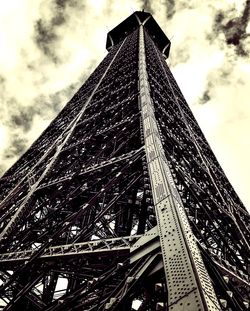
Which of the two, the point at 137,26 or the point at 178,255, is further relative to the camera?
the point at 137,26

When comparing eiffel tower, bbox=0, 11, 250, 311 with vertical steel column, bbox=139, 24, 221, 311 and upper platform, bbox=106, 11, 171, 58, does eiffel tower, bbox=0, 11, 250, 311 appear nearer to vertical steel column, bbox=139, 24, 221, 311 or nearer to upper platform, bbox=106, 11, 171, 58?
vertical steel column, bbox=139, 24, 221, 311

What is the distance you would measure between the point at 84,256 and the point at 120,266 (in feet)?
3.26

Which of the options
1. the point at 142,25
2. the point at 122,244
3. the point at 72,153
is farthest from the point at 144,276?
the point at 142,25

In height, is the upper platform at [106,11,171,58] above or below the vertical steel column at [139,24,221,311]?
above

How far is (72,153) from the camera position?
1124 cm

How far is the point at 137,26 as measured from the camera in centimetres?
3591

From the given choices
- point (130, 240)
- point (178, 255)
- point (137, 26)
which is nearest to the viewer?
point (178, 255)

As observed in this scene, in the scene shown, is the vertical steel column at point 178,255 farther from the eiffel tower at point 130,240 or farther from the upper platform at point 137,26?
the upper platform at point 137,26

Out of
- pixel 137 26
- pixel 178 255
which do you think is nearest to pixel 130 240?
pixel 178 255

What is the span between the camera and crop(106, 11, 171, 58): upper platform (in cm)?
3534

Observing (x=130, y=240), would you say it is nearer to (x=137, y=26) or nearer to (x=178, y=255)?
(x=178, y=255)

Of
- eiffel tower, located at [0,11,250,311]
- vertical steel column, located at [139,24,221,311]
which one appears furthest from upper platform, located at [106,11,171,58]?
vertical steel column, located at [139,24,221,311]

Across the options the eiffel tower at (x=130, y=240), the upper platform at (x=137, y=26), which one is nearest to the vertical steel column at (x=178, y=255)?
the eiffel tower at (x=130, y=240)

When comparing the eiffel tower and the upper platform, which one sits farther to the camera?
the upper platform
